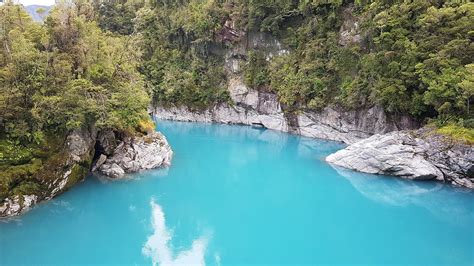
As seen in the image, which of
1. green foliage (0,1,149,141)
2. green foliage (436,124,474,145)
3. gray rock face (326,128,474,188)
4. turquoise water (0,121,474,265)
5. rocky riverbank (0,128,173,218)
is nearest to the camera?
turquoise water (0,121,474,265)

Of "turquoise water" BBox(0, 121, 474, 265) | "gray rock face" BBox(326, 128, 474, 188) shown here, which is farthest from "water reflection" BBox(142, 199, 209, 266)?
"gray rock face" BBox(326, 128, 474, 188)

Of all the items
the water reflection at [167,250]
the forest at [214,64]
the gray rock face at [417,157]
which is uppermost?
the forest at [214,64]

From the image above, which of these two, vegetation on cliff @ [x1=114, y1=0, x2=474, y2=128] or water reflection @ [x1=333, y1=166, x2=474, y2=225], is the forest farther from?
water reflection @ [x1=333, y1=166, x2=474, y2=225]

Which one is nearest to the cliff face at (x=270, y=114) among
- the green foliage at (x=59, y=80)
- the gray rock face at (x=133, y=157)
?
the gray rock face at (x=133, y=157)

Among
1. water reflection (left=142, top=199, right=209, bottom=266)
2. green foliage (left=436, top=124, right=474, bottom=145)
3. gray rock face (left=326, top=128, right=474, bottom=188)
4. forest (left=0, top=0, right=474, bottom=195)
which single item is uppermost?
forest (left=0, top=0, right=474, bottom=195)

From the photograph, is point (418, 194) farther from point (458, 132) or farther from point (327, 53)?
point (327, 53)

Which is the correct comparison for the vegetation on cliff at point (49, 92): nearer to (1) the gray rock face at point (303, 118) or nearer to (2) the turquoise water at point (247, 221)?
(2) the turquoise water at point (247, 221)
